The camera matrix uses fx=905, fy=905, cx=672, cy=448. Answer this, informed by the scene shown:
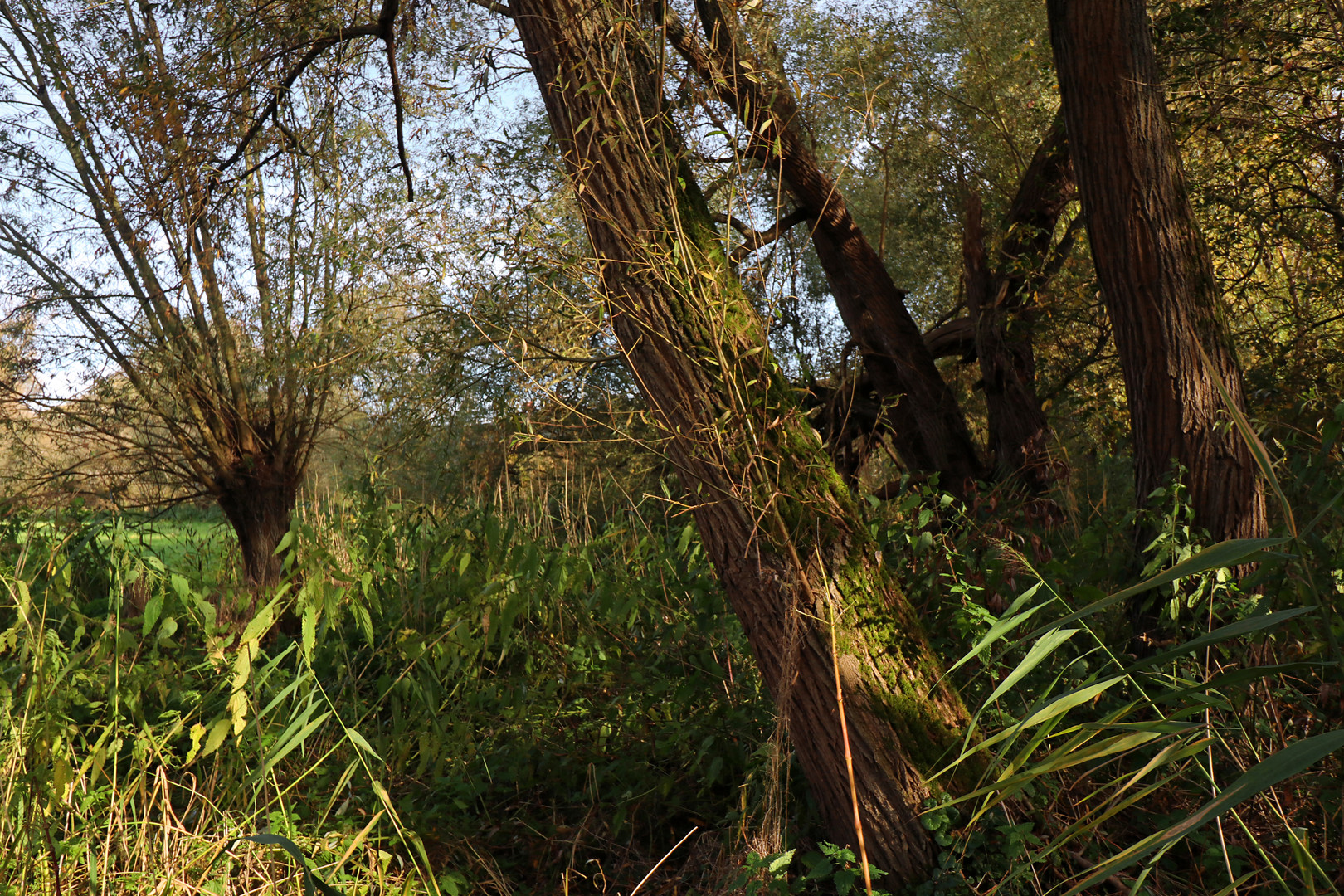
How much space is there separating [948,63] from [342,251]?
642cm

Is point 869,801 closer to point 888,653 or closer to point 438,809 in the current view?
point 888,653

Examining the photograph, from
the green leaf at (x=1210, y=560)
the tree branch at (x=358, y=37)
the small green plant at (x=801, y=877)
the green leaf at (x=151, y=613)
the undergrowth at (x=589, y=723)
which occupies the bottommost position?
the small green plant at (x=801, y=877)

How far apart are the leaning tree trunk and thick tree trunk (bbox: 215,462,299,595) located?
4.64m

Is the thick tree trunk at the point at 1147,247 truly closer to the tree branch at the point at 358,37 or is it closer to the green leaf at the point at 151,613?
the tree branch at the point at 358,37

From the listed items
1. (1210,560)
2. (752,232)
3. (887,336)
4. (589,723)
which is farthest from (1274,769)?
(887,336)

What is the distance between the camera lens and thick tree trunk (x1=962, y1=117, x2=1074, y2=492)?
5.48 metres

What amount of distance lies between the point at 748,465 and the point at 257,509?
5.08m

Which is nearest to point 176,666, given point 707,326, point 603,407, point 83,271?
point 707,326

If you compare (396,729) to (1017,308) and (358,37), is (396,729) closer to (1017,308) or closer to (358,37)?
(358,37)

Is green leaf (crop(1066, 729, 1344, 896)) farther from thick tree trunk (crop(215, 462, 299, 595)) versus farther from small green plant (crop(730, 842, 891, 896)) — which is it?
thick tree trunk (crop(215, 462, 299, 595))

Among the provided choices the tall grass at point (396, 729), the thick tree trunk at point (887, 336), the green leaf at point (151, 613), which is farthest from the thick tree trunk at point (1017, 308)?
the green leaf at point (151, 613)

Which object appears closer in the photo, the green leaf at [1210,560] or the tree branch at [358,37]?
the green leaf at [1210,560]

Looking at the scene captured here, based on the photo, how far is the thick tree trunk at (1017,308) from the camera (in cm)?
548

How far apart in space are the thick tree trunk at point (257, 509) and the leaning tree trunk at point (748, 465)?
464 centimetres
